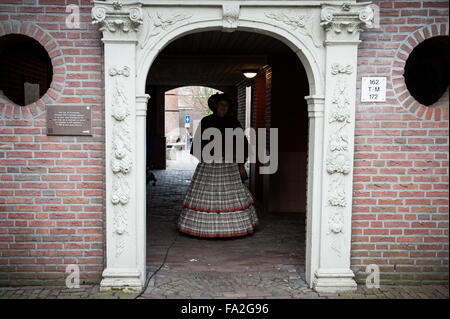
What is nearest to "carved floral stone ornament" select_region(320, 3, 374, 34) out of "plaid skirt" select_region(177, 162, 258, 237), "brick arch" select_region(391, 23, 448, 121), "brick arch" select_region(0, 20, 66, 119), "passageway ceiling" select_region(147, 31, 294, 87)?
"brick arch" select_region(391, 23, 448, 121)

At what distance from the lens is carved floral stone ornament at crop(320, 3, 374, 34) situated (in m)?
4.07

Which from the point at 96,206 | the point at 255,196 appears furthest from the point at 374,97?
the point at 255,196

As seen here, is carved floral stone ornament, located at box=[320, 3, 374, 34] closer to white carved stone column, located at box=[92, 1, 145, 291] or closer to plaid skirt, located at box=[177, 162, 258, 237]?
white carved stone column, located at box=[92, 1, 145, 291]

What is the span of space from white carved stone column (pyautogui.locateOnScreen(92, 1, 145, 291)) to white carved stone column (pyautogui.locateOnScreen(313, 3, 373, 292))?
1.88 metres

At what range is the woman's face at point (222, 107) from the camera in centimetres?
616

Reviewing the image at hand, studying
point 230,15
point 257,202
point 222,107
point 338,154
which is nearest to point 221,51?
point 222,107

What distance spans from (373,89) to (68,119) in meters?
3.10

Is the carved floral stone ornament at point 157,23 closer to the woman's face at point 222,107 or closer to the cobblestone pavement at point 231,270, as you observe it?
the woman's face at point 222,107

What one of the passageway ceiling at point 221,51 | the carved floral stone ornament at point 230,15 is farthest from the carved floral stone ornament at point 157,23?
the passageway ceiling at point 221,51

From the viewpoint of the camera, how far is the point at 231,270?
16.5 ft

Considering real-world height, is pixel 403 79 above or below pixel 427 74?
below

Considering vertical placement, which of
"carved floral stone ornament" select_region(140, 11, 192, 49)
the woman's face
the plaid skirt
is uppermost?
"carved floral stone ornament" select_region(140, 11, 192, 49)

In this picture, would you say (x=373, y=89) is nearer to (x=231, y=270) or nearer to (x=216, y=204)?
(x=231, y=270)

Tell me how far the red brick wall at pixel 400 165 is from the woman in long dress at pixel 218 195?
2163 millimetres
